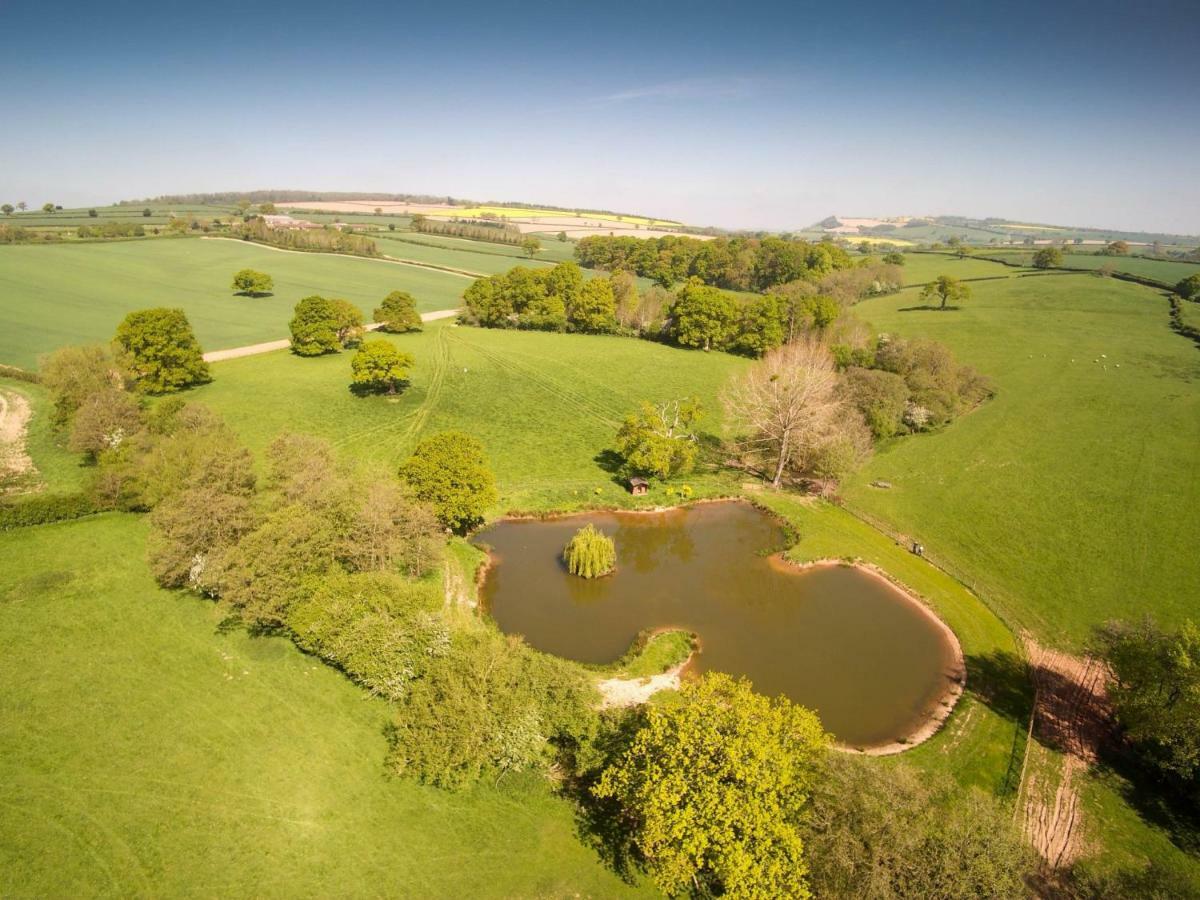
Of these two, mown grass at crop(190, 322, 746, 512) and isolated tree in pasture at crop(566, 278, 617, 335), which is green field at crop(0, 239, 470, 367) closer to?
mown grass at crop(190, 322, 746, 512)

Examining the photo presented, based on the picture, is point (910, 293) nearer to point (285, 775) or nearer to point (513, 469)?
point (513, 469)

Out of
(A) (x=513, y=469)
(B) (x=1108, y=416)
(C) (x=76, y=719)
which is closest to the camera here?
(C) (x=76, y=719)

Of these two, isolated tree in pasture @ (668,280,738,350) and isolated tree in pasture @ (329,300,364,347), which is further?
isolated tree in pasture @ (668,280,738,350)

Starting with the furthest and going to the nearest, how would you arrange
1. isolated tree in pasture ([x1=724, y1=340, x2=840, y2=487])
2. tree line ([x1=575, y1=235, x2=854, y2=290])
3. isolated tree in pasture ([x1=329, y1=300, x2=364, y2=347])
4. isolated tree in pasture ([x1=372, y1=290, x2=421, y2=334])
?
1. tree line ([x1=575, y1=235, x2=854, y2=290])
2. isolated tree in pasture ([x1=372, y1=290, x2=421, y2=334])
3. isolated tree in pasture ([x1=329, y1=300, x2=364, y2=347])
4. isolated tree in pasture ([x1=724, y1=340, x2=840, y2=487])

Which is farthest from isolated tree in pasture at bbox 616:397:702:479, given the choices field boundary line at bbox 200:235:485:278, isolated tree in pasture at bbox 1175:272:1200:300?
isolated tree in pasture at bbox 1175:272:1200:300

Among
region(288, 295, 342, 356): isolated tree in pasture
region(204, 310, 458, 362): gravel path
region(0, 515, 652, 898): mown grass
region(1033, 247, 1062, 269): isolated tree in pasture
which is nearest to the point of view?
region(0, 515, 652, 898): mown grass

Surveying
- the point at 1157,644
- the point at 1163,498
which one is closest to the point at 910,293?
the point at 1163,498
